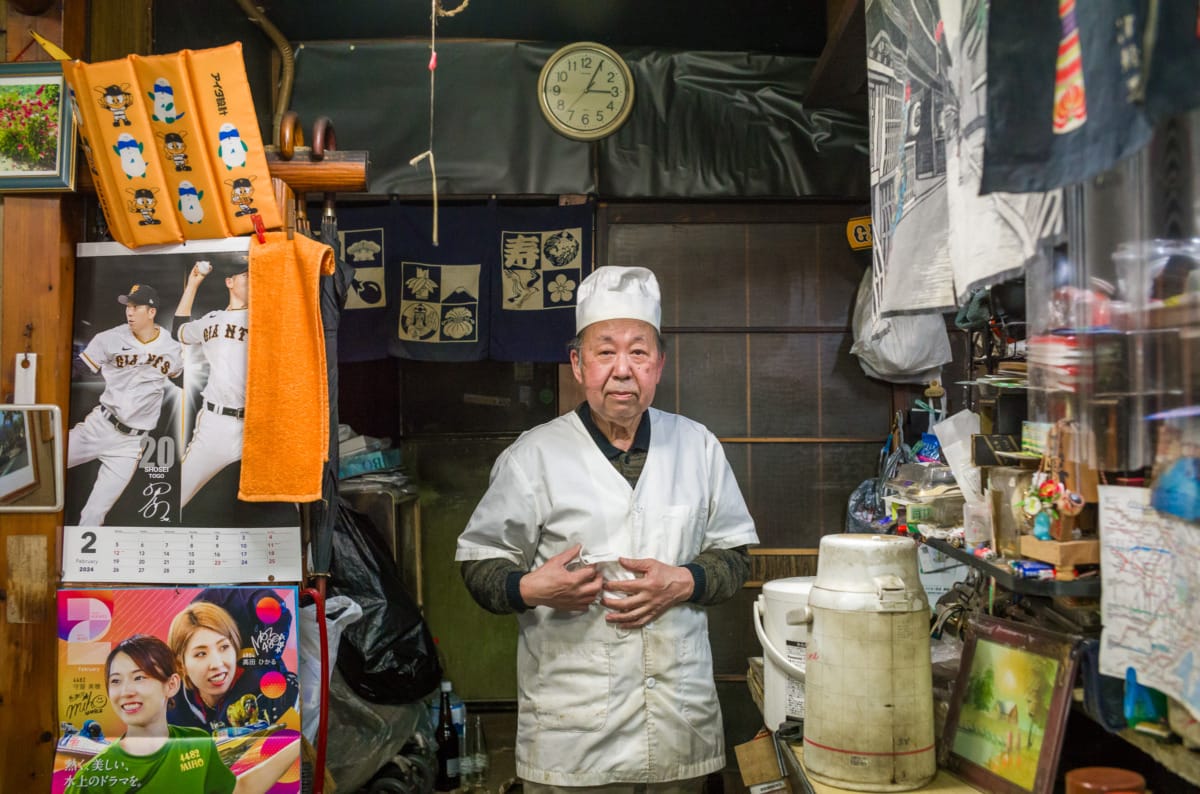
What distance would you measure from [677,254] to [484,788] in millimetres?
3115

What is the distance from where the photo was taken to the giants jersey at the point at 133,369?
2.98 metres

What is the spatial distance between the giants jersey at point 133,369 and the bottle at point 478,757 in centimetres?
310

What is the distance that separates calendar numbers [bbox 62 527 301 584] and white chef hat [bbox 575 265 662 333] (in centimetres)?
119

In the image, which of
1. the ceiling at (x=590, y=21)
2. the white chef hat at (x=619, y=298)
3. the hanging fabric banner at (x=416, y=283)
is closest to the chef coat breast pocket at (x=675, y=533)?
the white chef hat at (x=619, y=298)

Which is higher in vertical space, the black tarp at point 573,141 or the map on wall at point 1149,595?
the black tarp at point 573,141

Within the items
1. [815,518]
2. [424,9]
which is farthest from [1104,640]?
[424,9]

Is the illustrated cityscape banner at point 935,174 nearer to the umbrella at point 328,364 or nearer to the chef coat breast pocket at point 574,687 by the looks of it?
the chef coat breast pocket at point 574,687

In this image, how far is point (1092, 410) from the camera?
69.8 inches

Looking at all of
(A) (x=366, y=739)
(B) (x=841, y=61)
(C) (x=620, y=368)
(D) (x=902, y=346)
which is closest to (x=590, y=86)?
(B) (x=841, y=61)

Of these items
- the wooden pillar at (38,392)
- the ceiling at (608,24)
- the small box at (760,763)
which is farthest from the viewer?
the ceiling at (608,24)

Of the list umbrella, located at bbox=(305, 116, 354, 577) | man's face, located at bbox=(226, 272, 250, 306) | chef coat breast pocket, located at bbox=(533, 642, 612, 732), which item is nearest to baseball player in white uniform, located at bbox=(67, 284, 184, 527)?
man's face, located at bbox=(226, 272, 250, 306)

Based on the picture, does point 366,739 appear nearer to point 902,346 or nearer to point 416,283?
point 416,283

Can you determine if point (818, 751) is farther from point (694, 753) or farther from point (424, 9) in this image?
point (424, 9)

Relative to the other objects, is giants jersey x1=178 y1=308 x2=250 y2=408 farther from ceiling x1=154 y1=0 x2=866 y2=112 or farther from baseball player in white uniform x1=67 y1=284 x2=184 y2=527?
ceiling x1=154 y1=0 x2=866 y2=112
